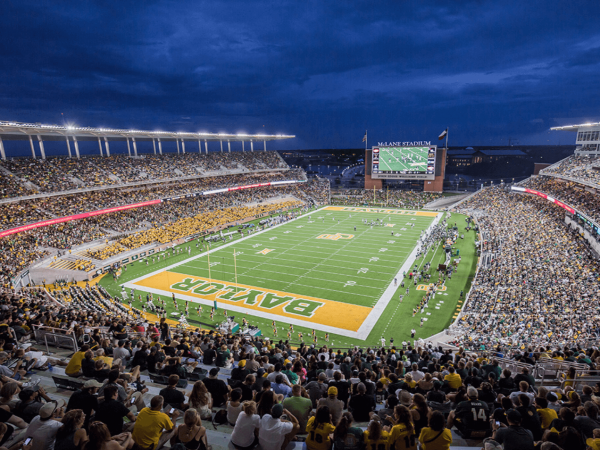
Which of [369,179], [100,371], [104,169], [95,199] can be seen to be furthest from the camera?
[369,179]

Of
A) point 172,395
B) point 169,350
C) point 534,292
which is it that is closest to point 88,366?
point 169,350

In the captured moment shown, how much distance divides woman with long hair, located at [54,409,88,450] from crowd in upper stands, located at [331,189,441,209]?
217 ft

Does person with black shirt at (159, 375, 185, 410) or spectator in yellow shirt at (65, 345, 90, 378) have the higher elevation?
person with black shirt at (159, 375, 185, 410)

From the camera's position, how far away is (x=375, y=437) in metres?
4.43

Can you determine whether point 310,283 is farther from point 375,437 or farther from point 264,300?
point 375,437

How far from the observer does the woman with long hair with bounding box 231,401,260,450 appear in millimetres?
4797

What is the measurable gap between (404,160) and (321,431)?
227 feet

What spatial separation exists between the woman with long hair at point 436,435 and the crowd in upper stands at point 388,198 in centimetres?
6437

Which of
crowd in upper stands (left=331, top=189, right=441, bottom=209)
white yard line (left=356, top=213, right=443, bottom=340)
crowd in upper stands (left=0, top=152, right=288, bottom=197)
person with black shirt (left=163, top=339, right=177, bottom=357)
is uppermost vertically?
crowd in upper stands (left=0, top=152, right=288, bottom=197)

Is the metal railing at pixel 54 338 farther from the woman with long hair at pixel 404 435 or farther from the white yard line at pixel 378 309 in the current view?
Answer: the white yard line at pixel 378 309

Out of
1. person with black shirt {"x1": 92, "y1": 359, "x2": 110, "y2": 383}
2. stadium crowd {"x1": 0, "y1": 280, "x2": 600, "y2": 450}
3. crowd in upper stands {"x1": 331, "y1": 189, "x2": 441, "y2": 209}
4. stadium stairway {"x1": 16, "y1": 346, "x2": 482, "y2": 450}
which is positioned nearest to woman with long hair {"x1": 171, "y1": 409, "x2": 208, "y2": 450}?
stadium crowd {"x1": 0, "y1": 280, "x2": 600, "y2": 450}

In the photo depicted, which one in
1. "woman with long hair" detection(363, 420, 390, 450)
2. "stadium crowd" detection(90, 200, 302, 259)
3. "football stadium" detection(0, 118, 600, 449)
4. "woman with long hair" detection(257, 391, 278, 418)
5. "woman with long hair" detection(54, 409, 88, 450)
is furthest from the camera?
"stadium crowd" detection(90, 200, 302, 259)

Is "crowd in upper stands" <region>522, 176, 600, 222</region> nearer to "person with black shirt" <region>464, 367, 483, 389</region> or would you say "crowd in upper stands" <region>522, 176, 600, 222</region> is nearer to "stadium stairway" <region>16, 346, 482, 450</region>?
"person with black shirt" <region>464, 367, 483, 389</region>

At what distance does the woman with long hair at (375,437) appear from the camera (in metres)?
4.39
